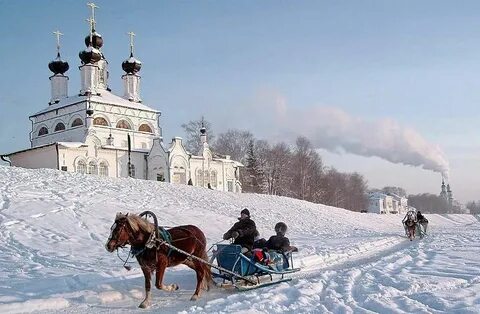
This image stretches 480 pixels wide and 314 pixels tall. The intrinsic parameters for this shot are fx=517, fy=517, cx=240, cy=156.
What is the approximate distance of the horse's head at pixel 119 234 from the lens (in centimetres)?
834

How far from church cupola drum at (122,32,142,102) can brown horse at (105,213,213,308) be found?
169 feet

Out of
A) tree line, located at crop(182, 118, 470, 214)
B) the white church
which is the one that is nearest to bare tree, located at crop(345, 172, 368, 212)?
tree line, located at crop(182, 118, 470, 214)

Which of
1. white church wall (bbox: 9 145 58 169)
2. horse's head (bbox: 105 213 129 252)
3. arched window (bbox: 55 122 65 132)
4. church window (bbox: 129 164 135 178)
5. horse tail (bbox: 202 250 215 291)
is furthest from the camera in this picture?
arched window (bbox: 55 122 65 132)

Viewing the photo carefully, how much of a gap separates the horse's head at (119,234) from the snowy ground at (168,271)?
3.58ft

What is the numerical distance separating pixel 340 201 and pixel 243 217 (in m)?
70.1

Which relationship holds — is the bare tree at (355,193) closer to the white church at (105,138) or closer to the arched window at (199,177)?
the white church at (105,138)

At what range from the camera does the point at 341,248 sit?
18.0 meters

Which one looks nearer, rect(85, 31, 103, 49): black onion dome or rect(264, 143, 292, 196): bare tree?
rect(85, 31, 103, 49): black onion dome

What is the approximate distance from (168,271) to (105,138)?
41.4 meters

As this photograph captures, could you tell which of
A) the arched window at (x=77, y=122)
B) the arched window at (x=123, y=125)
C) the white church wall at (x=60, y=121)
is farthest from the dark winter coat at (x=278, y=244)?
the arched window at (x=123, y=125)

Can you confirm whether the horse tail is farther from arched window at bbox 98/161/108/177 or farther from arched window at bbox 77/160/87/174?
arched window at bbox 98/161/108/177

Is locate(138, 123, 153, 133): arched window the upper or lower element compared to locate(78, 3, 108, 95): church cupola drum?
lower

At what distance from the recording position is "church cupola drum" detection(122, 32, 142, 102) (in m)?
59.6

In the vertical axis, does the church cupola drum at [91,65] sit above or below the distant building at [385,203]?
above
